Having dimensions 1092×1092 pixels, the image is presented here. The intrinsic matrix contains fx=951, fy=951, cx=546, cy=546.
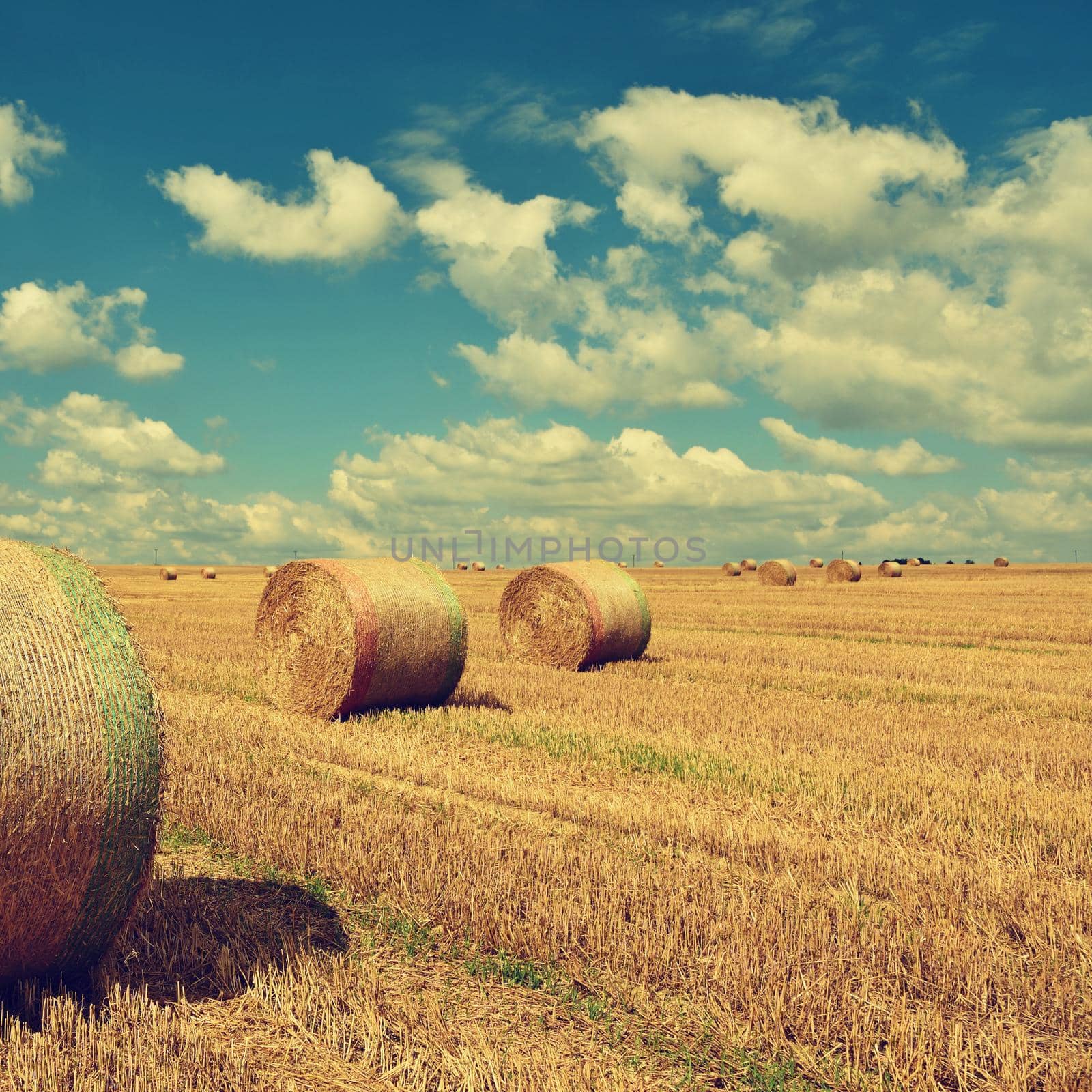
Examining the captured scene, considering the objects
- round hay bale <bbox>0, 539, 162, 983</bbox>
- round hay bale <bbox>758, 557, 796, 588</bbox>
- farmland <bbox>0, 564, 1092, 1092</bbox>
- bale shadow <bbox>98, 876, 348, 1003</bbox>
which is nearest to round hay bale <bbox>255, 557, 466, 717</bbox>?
farmland <bbox>0, 564, 1092, 1092</bbox>

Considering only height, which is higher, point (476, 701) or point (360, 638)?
point (360, 638)

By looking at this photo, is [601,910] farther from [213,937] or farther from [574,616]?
[574,616]

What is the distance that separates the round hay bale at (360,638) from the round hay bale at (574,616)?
3.90 metres

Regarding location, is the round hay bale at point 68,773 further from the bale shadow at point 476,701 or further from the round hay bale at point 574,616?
the round hay bale at point 574,616

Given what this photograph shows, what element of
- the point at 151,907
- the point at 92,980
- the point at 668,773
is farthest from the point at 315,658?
the point at 92,980

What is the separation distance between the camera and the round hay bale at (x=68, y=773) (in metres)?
4.29

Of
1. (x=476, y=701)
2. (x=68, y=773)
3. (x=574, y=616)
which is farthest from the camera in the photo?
(x=574, y=616)

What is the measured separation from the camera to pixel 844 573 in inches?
1774

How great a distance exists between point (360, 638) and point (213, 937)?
6356mm

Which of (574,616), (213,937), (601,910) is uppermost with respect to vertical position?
(574,616)

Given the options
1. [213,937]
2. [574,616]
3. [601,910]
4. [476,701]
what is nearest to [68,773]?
[213,937]

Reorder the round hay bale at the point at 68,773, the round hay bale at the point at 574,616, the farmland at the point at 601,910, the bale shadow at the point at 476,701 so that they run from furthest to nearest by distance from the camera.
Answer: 1. the round hay bale at the point at 574,616
2. the bale shadow at the point at 476,701
3. the round hay bale at the point at 68,773
4. the farmland at the point at 601,910

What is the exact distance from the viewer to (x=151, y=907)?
5.43 m

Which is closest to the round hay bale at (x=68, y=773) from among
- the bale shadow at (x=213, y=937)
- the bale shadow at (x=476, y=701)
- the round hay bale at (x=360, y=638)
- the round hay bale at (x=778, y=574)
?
the bale shadow at (x=213, y=937)
